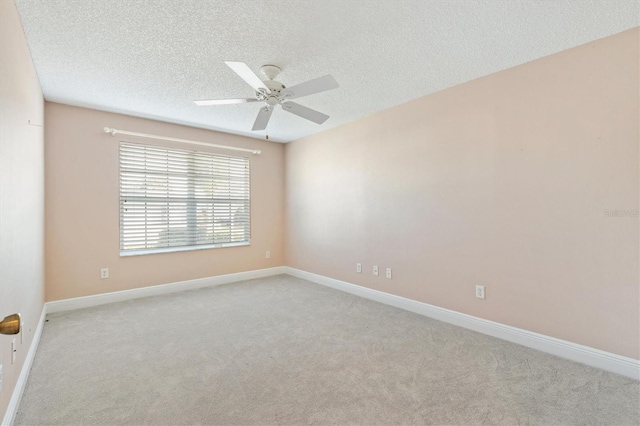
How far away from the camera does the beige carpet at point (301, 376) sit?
1651 millimetres

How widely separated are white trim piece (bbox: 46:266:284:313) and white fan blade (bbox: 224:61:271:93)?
319cm

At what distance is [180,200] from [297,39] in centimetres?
307

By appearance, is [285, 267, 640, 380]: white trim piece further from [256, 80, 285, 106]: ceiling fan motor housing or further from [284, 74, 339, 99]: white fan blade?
[256, 80, 285, 106]: ceiling fan motor housing

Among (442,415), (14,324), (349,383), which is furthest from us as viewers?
(349,383)

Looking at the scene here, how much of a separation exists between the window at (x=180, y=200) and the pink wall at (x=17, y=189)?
1.20 meters

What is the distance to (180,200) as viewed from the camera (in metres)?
4.27

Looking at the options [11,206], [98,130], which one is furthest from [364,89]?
[98,130]

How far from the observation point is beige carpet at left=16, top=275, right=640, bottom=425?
5.42 ft

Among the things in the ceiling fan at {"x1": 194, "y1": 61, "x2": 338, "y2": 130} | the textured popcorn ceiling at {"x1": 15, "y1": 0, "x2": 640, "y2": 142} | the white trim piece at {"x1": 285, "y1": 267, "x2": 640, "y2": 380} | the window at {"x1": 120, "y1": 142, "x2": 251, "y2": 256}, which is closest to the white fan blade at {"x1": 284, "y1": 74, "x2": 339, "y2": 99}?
the ceiling fan at {"x1": 194, "y1": 61, "x2": 338, "y2": 130}

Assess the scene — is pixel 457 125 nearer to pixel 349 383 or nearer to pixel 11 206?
pixel 349 383

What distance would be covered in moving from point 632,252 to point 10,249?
392 cm

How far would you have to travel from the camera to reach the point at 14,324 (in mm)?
988

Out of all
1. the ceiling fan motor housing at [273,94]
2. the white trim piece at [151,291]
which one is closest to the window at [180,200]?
the white trim piece at [151,291]

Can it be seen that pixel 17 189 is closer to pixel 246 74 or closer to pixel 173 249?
pixel 246 74
